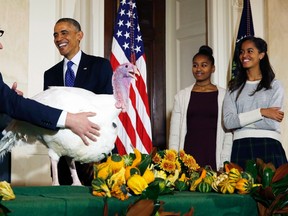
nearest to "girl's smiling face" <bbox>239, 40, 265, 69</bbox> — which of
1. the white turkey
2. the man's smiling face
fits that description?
the man's smiling face

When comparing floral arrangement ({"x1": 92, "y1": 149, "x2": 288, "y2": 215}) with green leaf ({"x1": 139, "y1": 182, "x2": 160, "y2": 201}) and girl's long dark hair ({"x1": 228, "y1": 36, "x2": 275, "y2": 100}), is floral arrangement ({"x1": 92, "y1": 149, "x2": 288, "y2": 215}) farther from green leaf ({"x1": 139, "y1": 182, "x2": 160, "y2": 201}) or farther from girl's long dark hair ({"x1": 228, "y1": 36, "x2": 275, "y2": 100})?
girl's long dark hair ({"x1": 228, "y1": 36, "x2": 275, "y2": 100})

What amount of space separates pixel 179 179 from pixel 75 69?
1284 millimetres

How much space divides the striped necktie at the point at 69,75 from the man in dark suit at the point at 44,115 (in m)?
1.01

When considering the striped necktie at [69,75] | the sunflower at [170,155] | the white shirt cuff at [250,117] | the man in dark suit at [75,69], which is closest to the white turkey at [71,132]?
the sunflower at [170,155]

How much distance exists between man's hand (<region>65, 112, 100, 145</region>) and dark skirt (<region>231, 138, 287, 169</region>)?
190 cm

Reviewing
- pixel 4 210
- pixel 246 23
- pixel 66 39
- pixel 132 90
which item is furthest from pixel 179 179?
pixel 246 23

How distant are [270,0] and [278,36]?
0.39 m

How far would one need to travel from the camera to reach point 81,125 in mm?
2215

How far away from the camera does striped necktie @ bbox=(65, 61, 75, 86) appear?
3.24 metres

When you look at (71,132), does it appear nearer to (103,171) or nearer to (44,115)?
(44,115)

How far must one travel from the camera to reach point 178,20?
6.34 meters

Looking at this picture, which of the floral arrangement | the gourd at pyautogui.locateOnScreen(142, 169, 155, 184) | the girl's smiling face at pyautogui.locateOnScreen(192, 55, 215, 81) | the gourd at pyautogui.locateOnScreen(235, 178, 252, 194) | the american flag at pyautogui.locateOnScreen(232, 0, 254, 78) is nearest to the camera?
the floral arrangement

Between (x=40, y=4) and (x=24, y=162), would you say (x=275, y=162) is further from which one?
(x=40, y=4)

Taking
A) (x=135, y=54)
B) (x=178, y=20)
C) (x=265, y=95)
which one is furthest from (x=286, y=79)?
(x=265, y=95)
